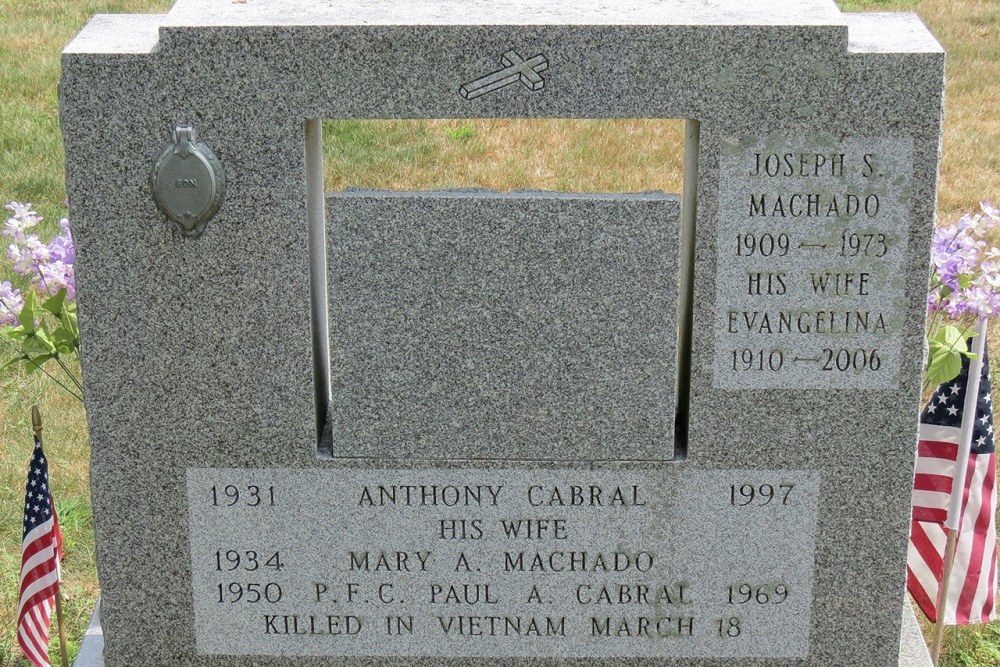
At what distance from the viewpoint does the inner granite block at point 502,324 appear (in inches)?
139

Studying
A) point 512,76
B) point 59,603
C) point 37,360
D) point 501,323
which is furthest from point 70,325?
point 512,76

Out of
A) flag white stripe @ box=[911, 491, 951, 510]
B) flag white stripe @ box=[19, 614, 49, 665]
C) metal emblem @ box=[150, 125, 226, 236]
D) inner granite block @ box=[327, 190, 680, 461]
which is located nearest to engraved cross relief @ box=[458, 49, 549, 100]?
inner granite block @ box=[327, 190, 680, 461]

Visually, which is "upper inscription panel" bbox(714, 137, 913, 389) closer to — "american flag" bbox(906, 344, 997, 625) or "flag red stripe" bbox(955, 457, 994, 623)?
"american flag" bbox(906, 344, 997, 625)

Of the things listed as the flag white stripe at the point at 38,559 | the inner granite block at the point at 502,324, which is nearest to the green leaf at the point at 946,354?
the inner granite block at the point at 502,324

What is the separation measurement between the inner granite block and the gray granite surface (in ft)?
0.23

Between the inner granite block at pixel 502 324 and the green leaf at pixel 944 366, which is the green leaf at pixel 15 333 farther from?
the green leaf at pixel 944 366

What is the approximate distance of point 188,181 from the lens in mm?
3465

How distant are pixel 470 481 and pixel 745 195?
1.12 meters

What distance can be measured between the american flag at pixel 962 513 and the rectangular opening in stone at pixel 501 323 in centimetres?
92

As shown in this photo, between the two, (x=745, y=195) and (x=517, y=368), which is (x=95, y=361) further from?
(x=745, y=195)

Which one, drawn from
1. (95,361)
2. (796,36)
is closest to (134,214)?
(95,361)

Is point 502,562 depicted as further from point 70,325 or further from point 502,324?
point 70,325

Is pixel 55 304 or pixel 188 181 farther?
pixel 55 304

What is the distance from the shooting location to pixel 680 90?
3410mm
